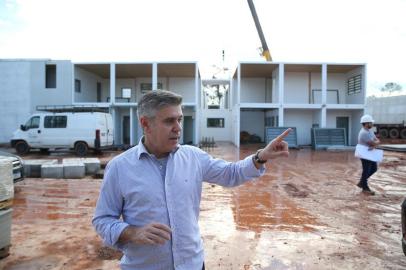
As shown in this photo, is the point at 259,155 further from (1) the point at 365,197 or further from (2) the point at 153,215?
(1) the point at 365,197

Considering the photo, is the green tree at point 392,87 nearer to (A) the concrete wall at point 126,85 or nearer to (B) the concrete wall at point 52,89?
(A) the concrete wall at point 126,85

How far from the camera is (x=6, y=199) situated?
4.29 m

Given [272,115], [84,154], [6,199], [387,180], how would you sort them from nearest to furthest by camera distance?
[6,199], [387,180], [84,154], [272,115]

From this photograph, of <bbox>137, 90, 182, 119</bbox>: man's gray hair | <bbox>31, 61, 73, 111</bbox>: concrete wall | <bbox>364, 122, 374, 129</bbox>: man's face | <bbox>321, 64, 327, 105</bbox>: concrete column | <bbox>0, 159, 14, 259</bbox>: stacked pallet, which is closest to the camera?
<bbox>137, 90, 182, 119</bbox>: man's gray hair

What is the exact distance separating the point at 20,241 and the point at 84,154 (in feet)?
42.0

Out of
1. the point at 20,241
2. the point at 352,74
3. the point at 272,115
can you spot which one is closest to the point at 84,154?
the point at 20,241

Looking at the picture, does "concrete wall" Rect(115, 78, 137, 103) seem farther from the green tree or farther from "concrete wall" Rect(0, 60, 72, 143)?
the green tree

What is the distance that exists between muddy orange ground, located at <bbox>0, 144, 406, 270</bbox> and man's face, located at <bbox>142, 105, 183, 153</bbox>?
2.54 m

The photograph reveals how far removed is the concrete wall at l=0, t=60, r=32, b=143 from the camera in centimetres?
2530

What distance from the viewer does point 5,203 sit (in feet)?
14.0

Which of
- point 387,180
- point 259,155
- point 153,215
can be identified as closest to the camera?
point 153,215

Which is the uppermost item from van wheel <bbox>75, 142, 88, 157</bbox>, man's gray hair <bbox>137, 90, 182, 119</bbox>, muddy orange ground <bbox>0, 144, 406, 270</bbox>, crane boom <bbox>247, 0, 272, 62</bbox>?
crane boom <bbox>247, 0, 272, 62</bbox>

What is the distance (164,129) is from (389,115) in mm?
40276

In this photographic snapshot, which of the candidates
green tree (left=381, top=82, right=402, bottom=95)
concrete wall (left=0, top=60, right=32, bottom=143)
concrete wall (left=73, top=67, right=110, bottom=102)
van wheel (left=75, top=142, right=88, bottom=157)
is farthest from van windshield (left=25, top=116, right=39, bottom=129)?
green tree (left=381, top=82, right=402, bottom=95)
